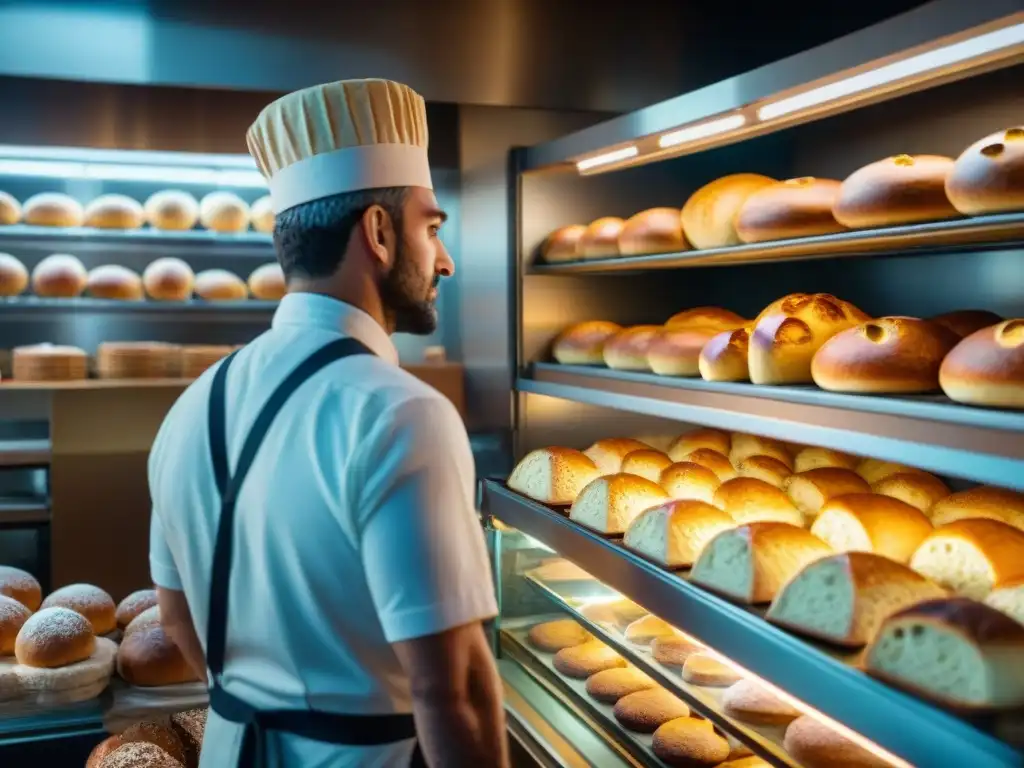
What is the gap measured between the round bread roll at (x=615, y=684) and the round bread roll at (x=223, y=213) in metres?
2.30

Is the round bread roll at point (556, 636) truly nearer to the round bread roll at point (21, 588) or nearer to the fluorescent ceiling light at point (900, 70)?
the round bread roll at point (21, 588)

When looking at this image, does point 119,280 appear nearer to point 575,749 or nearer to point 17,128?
point 17,128

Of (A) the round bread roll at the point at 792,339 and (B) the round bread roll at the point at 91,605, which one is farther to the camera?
(B) the round bread roll at the point at 91,605

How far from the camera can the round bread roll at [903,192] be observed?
5.50 ft

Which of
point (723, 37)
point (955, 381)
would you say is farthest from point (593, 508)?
point (723, 37)

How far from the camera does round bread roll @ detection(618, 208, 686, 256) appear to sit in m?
2.47

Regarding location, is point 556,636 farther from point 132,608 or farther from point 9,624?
point 9,624

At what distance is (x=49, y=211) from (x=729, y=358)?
2.68 metres

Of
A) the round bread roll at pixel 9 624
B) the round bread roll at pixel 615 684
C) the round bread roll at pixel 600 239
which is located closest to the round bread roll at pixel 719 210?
the round bread roll at pixel 600 239

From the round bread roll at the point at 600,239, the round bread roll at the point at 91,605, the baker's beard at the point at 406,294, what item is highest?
the round bread roll at the point at 600,239

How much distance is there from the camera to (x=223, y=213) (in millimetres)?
3785

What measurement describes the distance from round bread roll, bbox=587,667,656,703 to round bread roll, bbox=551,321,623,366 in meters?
0.84

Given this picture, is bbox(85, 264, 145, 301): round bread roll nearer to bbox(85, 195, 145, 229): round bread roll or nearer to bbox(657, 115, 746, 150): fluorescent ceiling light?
bbox(85, 195, 145, 229): round bread roll

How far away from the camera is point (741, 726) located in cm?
177
